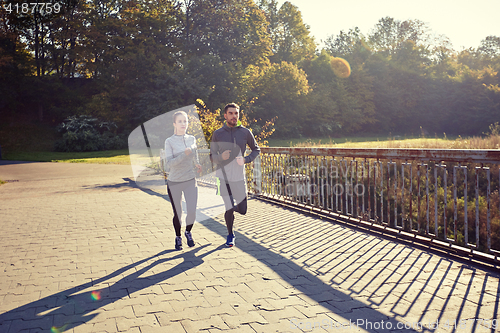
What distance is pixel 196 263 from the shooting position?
5.03 m

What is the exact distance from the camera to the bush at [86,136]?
37344 mm

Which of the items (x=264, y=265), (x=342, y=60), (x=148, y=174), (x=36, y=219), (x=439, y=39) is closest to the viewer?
(x=264, y=265)

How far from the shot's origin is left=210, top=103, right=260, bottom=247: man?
5668mm

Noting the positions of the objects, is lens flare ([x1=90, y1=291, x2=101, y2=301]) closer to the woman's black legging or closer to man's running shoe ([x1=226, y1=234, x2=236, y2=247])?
the woman's black legging

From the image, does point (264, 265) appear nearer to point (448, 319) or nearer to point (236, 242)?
point (236, 242)

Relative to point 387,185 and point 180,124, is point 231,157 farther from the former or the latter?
point 387,185

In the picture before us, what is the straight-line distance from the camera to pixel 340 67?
60719 millimetres

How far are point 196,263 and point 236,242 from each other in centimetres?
112

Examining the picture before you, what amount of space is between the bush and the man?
34.9 meters

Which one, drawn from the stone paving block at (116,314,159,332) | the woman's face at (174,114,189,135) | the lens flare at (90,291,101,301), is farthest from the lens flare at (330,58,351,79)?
the stone paving block at (116,314,159,332)

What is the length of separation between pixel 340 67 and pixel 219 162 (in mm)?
58725

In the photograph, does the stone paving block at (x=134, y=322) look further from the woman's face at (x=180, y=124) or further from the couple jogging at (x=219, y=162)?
the woman's face at (x=180, y=124)

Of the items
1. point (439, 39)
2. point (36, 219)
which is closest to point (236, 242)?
point (36, 219)

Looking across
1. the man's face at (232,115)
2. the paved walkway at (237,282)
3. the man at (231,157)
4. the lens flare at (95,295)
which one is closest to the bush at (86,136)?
the paved walkway at (237,282)
